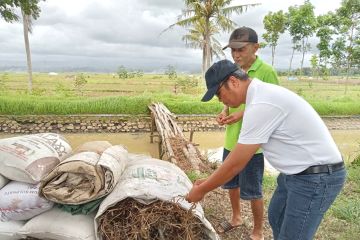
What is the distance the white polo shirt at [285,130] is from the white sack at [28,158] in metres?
1.37

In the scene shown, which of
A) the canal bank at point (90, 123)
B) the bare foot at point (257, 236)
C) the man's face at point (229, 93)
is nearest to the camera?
the man's face at point (229, 93)

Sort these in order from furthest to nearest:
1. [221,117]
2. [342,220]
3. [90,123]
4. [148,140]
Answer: [90,123]
[148,140]
[342,220]
[221,117]

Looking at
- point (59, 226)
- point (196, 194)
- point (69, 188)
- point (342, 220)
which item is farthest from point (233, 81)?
point (342, 220)

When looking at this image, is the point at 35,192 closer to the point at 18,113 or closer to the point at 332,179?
the point at 332,179

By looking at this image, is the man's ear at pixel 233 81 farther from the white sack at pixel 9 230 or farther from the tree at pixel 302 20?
the tree at pixel 302 20

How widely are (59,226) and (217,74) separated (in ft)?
4.44

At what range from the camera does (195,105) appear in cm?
1273

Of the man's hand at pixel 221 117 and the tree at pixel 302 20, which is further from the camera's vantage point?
the tree at pixel 302 20

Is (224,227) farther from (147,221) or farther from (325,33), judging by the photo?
(325,33)

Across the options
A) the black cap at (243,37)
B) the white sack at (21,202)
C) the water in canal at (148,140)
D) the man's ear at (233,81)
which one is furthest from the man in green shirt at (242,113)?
the water in canal at (148,140)

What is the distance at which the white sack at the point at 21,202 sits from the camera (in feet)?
7.22

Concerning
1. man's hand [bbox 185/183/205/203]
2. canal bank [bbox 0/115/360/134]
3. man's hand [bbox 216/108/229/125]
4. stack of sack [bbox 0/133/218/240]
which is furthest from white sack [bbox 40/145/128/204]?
canal bank [bbox 0/115/360/134]

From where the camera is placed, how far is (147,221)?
Answer: 2.03 m

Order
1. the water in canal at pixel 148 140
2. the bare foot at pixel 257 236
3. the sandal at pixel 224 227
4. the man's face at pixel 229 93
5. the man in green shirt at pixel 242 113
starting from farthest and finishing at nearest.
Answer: the water in canal at pixel 148 140
the sandal at pixel 224 227
the bare foot at pixel 257 236
the man in green shirt at pixel 242 113
the man's face at pixel 229 93
